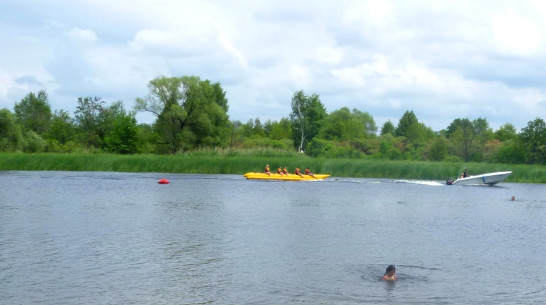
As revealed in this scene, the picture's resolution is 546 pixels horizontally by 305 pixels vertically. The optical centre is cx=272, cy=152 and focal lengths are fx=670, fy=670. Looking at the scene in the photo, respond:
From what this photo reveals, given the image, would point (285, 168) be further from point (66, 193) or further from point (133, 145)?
point (133, 145)

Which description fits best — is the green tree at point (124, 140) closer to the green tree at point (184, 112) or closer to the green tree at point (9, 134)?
the green tree at point (184, 112)

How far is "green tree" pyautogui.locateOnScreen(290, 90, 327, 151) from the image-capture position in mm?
100688

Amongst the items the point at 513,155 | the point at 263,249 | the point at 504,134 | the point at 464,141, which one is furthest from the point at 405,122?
the point at 263,249

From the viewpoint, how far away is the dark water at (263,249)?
15.0 metres

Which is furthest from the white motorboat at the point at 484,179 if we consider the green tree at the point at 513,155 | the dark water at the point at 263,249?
the green tree at the point at 513,155

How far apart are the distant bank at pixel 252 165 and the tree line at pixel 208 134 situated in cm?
963

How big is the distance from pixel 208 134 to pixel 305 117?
2282 cm

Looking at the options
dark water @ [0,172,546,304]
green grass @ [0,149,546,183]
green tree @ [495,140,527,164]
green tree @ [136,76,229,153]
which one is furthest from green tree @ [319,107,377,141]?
dark water @ [0,172,546,304]

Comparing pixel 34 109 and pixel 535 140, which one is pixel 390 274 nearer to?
pixel 535 140

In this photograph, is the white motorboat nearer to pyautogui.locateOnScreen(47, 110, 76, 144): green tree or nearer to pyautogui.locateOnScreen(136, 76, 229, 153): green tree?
pyautogui.locateOnScreen(136, 76, 229, 153): green tree

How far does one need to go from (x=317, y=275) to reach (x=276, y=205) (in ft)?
58.3

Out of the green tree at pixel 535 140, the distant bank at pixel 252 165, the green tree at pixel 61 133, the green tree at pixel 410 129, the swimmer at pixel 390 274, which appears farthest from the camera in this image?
the green tree at pixel 410 129

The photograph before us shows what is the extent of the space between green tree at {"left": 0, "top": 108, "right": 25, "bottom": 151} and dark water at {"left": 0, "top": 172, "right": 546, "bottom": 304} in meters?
31.4

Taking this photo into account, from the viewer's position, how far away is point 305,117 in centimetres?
10150
